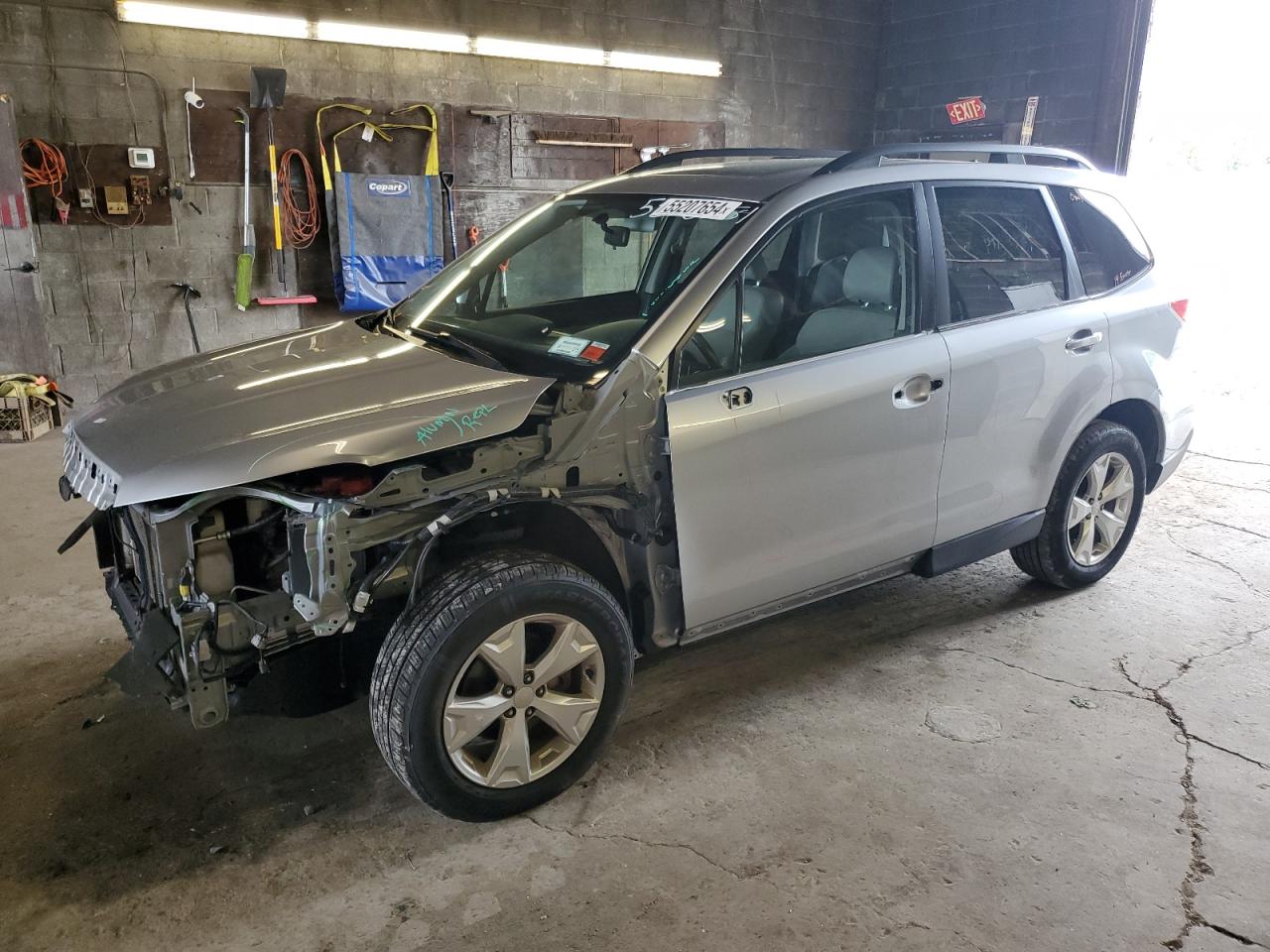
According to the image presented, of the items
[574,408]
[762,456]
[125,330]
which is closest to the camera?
[574,408]

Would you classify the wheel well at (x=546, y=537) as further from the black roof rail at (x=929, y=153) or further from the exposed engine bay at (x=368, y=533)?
the black roof rail at (x=929, y=153)

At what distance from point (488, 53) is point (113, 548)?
6.10 meters

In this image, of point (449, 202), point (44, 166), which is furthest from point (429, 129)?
point (44, 166)

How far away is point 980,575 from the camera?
3.96 metres

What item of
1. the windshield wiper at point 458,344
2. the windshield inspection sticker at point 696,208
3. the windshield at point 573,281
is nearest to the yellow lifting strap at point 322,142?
the windshield at point 573,281

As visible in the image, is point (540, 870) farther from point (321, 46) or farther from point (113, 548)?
point (321, 46)

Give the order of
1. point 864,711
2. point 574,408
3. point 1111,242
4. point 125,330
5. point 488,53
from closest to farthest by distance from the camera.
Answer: point 574,408 → point 864,711 → point 1111,242 → point 125,330 → point 488,53

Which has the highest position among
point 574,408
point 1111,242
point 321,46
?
point 321,46

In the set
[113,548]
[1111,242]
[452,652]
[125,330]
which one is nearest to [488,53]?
[125,330]

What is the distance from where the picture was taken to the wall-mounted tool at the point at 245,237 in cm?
668

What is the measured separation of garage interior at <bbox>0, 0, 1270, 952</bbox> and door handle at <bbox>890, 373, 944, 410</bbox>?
37.2 inches

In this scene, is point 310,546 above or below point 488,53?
below

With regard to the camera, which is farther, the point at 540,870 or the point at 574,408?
the point at 574,408

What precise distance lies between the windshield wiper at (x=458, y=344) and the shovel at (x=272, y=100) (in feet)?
14.9
